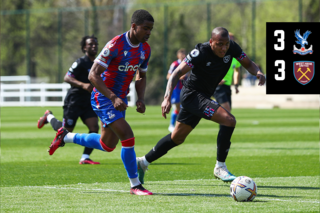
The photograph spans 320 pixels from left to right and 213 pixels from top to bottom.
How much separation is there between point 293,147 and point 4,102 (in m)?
28.7

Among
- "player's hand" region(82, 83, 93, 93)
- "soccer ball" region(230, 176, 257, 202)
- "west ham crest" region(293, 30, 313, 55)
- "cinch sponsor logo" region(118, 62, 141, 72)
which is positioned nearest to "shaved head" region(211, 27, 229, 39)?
"cinch sponsor logo" region(118, 62, 141, 72)

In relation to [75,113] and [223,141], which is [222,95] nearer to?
[75,113]

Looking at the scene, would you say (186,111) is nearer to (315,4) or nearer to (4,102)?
(4,102)

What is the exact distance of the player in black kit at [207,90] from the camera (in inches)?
259

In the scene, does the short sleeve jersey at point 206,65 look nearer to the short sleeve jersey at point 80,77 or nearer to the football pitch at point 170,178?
the football pitch at point 170,178

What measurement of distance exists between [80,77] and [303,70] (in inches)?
807

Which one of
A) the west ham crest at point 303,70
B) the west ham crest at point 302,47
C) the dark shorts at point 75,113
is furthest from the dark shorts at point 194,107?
the west ham crest at point 302,47

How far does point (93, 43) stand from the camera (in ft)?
30.2

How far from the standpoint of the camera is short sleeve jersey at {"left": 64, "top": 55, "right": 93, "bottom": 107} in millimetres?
9328

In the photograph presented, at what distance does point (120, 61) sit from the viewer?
625 cm

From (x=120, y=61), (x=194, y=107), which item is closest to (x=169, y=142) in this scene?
(x=194, y=107)

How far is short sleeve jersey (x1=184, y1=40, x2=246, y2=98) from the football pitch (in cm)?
129

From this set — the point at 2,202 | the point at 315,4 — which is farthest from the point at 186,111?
the point at 315,4

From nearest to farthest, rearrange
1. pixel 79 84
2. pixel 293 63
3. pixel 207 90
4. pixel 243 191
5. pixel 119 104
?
1. pixel 243 191
2. pixel 119 104
3. pixel 207 90
4. pixel 79 84
5. pixel 293 63
